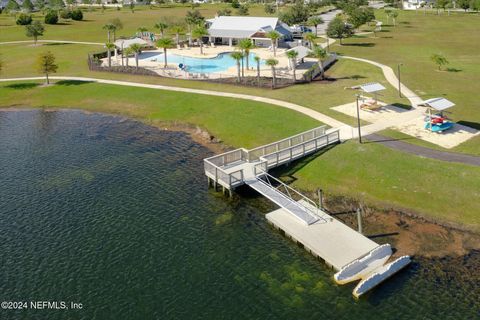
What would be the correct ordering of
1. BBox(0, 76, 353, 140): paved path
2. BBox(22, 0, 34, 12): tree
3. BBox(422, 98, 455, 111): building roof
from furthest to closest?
BBox(22, 0, 34, 12): tree < BBox(0, 76, 353, 140): paved path < BBox(422, 98, 455, 111): building roof

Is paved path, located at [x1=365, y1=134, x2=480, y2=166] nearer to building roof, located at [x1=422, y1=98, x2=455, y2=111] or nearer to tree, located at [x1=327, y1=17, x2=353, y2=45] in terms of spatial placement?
building roof, located at [x1=422, y1=98, x2=455, y2=111]

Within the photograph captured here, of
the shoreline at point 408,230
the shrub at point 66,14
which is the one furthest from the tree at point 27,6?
the shoreline at point 408,230

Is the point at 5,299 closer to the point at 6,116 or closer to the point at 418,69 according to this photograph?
the point at 6,116

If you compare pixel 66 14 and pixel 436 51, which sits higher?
pixel 66 14

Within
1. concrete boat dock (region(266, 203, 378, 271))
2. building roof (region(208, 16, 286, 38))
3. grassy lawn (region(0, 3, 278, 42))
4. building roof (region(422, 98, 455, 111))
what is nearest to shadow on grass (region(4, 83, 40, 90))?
grassy lawn (region(0, 3, 278, 42))

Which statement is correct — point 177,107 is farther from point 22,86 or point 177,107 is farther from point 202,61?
point 22,86

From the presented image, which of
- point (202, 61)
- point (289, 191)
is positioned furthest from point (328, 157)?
point (202, 61)

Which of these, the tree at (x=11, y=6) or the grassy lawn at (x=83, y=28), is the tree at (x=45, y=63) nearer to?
the grassy lawn at (x=83, y=28)
